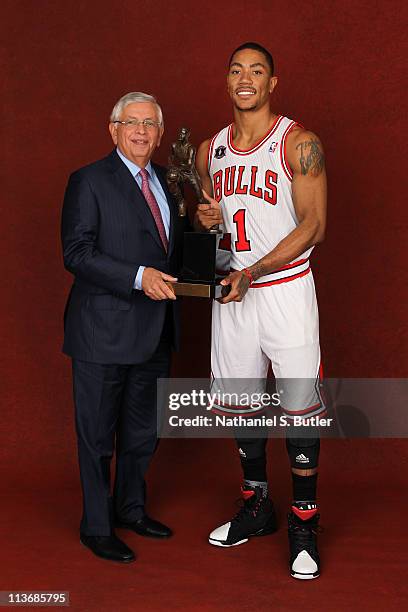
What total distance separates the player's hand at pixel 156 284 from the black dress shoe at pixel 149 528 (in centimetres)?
89

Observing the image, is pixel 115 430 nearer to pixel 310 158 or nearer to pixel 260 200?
pixel 260 200

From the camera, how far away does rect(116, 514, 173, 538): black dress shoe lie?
9.57ft

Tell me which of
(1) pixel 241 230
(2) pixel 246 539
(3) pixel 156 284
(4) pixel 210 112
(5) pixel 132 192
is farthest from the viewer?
(4) pixel 210 112

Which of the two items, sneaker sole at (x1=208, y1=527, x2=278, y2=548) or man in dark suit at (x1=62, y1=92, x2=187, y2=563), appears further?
sneaker sole at (x1=208, y1=527, x2=278, y2=548)

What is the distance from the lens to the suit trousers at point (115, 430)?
2.76 meters

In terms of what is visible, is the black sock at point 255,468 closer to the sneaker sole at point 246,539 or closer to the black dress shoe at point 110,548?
the sneaker sole at point 246,539

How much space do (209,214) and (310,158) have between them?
14.9 inches

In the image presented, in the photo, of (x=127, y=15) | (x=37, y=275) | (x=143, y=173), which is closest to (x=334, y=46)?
(x=127, y=15)

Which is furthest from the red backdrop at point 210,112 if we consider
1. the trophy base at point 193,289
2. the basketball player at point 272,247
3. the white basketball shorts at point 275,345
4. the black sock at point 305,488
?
the trophy base at point 193,289

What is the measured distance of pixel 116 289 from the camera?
261 centimetres

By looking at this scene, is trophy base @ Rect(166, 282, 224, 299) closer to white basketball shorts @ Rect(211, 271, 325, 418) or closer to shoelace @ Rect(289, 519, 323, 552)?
white basketball shorts @ Rect(211, 271, 325, 418)

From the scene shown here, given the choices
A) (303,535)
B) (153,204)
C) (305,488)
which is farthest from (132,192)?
(303,535)

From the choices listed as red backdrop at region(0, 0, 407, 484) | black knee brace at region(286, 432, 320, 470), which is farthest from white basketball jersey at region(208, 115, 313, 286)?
red backdrop at region(0, 0, 407, 484)

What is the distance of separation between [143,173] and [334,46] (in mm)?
1112
